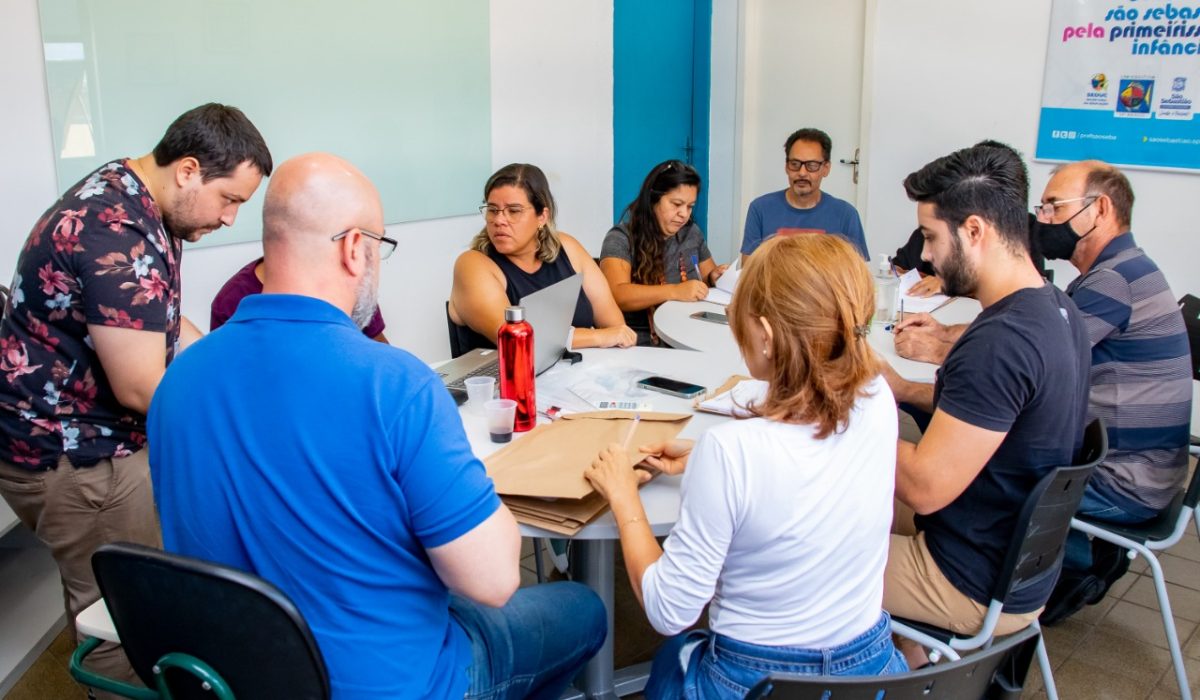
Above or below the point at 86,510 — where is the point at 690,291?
above

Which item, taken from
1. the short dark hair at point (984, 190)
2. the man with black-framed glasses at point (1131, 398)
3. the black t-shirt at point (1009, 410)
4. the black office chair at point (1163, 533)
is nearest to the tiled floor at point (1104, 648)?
the black office chair at point (1163, 533)

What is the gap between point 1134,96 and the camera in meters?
4.46

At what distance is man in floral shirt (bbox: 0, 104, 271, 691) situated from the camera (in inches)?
72.8

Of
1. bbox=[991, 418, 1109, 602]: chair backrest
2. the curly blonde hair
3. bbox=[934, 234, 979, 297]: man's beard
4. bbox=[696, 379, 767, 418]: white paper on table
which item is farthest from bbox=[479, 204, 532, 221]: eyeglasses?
bbox=[991, 418, 1109, 602]: chair backrest

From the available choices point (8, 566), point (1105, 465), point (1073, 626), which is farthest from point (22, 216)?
point (1073, 626)

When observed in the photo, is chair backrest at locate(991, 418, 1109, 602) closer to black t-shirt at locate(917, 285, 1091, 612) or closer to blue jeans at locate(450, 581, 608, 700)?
Result: black t-shirt at locate(917, 285, 1091, 612)

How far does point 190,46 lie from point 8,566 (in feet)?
6.19

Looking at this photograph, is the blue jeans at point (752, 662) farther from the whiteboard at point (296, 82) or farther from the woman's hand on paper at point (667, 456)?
the whiteboard at point (296, 82)

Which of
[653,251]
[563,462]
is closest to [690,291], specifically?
[653,251]

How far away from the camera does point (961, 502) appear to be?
71.7 inches

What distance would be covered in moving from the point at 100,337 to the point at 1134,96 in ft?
14.9

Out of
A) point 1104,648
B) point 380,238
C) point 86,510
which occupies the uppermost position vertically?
point 380,238

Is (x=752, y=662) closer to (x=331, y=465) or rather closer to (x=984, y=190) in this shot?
(x=331, y=465)

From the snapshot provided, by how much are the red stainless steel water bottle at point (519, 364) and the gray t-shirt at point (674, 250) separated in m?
1.69
